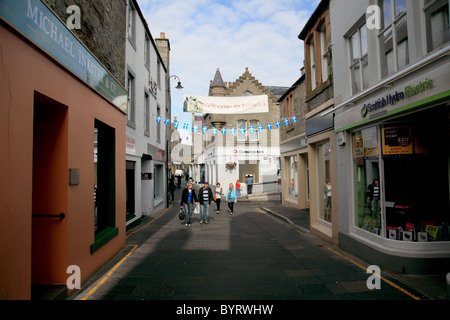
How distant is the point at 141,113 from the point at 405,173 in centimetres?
1058

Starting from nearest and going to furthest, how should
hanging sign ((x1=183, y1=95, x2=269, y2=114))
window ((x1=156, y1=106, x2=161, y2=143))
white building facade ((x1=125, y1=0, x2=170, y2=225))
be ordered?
white building facade ((x1=125, y1=0, x2=170, y2=225)) < hanging sign ((x1=183, y1=95, x2=269, y2=114)) < window ((x1=156, y1=106, x2=161, y2=143))

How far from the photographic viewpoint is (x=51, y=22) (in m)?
4.37

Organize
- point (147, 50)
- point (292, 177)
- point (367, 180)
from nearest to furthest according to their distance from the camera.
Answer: point (367, 180), point (147, 50), point (292, 177)

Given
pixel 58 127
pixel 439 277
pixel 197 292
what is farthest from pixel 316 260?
pixel 58 127

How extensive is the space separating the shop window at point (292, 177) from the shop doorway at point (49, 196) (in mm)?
14197

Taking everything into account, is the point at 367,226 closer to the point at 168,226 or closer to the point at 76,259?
the point at 76,259

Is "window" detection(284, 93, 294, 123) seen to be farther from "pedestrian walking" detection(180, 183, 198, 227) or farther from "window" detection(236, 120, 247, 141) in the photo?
"window" detection(236, 120, 247, 141)

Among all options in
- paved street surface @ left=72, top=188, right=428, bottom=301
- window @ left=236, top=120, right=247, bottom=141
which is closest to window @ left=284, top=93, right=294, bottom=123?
paved street surface @ left=72, top=188, right=428, bottom=301

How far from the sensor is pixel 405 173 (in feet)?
20.0

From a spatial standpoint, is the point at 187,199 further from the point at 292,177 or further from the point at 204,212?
the point at 292,177

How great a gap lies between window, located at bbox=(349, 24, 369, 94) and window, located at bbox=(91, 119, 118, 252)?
646 cm

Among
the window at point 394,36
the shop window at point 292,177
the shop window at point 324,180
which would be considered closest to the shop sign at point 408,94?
the window at point 394,36

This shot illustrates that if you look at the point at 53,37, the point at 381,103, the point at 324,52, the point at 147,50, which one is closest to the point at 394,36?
the point at 381,103

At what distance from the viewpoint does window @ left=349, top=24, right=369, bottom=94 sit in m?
7.08
